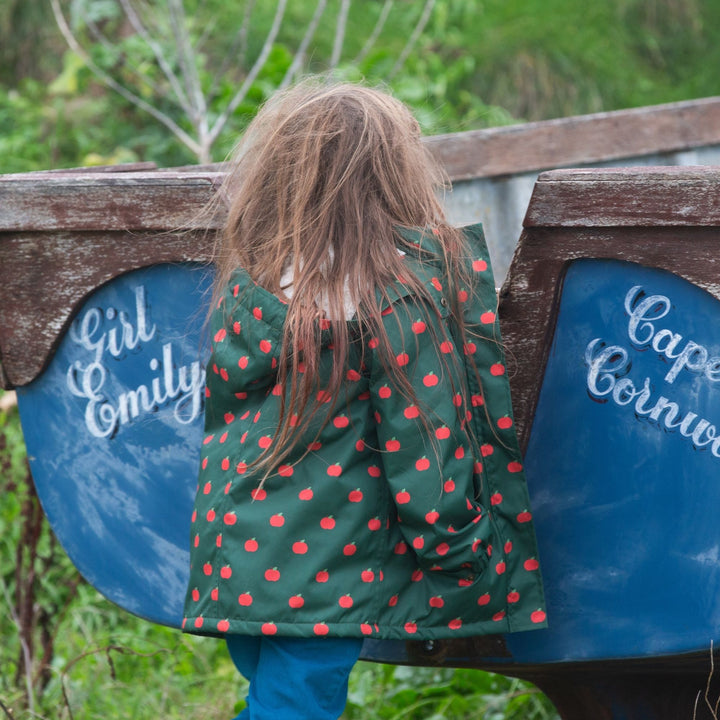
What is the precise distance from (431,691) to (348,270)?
4.99ft

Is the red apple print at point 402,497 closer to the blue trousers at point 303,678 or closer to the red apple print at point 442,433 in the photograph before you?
the red apple print at point 442,433

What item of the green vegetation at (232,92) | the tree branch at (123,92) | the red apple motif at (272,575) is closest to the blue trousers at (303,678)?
the red apple motif at (272,575)

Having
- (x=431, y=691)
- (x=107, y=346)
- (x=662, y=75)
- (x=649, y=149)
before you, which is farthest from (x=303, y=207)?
(x=662, y=75)

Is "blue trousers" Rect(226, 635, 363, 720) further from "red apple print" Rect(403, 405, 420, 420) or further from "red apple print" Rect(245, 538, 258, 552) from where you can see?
"red apple print" Rect(403, 405, 420, 420)

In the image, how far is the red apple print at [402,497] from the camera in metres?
1.50

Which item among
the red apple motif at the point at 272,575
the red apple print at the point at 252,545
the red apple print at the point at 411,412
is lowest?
the red apple motif at the point at 272,575

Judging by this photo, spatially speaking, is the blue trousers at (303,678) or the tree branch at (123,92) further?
the tree branch at (123,92)

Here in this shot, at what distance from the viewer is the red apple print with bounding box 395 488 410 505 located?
150 cm

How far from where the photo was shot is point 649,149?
3.70m

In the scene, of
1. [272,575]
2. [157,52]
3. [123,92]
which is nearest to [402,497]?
[272,575]

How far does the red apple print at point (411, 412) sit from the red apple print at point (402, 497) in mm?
101

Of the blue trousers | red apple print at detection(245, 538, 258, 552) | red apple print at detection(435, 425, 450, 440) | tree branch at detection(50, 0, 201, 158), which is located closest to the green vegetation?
tree branch at detection(50, 0, 201, 158)

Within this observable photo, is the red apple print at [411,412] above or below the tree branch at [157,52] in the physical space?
below

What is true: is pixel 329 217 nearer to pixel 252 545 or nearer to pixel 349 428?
pixel 349 428
